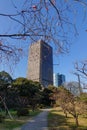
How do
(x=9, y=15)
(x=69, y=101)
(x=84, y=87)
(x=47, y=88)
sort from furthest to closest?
(x=47, y=88)
(x=84, y=87)
(x=69, y=101)
(x=9, y=15)

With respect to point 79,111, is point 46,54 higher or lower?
higher

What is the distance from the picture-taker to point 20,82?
42062mm

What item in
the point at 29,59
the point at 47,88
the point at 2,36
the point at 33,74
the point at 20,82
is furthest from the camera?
the point at 47,88

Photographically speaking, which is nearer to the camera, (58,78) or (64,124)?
(64,124)

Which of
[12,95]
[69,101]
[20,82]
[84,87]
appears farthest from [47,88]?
[69,101]

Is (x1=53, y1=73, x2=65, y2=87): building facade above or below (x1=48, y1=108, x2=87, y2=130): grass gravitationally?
above

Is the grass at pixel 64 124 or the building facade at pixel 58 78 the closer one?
the building facade at pixel 58 78

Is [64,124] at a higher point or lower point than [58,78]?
lower

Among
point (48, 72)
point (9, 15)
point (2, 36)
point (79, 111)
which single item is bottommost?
point (79, 111)

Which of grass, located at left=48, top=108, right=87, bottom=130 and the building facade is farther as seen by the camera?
grass, located at left=48, top=108, right=87, bottom=130

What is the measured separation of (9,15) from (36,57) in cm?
71

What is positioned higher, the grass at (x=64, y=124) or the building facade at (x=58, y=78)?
the building facade at (x=58, y=78)

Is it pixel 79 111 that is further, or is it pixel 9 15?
pixel 79 111

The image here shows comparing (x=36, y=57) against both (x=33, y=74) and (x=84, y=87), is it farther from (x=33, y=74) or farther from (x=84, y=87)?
(x=84, y=87)
